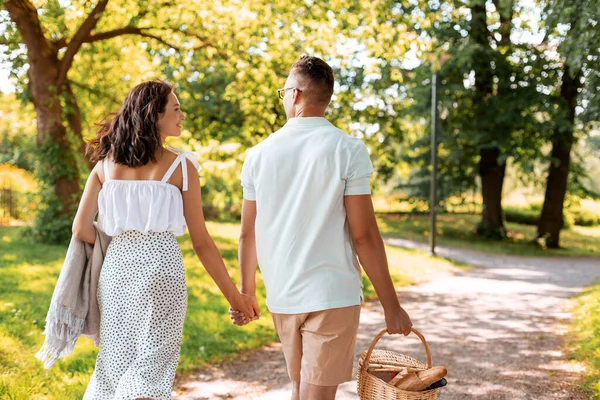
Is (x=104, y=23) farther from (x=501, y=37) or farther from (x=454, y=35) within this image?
(x=501, y=37)

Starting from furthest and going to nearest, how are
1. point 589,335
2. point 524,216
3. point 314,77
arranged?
point 524,216 < point 589,335 < point 314,77

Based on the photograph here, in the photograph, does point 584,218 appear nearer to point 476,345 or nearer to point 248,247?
point 476,345

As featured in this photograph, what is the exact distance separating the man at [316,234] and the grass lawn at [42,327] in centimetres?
273

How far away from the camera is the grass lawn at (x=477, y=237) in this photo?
21484 millimetres

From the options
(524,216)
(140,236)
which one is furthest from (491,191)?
(140,236)

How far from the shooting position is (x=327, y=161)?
9.68ft

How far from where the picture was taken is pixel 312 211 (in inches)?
118

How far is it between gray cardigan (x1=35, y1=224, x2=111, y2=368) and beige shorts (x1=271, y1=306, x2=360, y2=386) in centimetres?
105

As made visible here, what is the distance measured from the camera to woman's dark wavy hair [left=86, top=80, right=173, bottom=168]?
334cm

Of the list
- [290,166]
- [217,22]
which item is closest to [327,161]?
[290,166]

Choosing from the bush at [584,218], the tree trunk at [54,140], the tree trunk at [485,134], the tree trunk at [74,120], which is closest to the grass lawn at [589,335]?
the tree trunk at [74,120]

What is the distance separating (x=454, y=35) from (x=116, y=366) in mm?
19660

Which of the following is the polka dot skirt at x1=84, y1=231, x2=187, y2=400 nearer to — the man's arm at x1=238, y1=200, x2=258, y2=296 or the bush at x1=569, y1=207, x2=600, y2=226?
the man's arm at x1=238, y1=200, x2=258, y2=296

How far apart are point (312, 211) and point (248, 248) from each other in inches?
23.3
